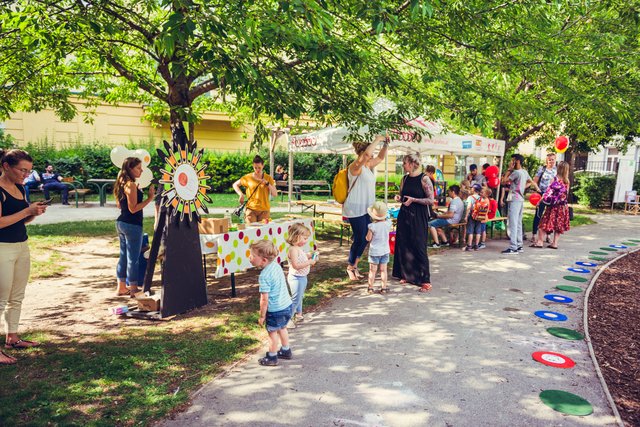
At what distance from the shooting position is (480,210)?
9.38 metres

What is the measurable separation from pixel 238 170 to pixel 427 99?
679 inches

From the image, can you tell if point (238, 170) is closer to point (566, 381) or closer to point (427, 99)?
point (427, 99)

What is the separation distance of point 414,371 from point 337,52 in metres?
3.41

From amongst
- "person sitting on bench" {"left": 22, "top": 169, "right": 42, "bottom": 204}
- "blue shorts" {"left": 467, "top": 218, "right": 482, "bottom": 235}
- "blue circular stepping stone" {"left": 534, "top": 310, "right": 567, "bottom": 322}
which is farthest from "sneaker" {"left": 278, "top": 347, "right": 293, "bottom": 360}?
"person sitting on bench" {"left": 22, "top": 169, "right": 42, "bottom": 204}

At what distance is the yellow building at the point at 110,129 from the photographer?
775 inches

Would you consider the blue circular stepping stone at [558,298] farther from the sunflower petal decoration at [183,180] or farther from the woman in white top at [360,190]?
the sunflower petal decoration at [183,180]

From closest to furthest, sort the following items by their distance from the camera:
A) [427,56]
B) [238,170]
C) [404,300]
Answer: [404,300] < [427,56] < [238,170]

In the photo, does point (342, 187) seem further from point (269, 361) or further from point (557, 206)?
point (557, 206)

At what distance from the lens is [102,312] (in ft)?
18.0

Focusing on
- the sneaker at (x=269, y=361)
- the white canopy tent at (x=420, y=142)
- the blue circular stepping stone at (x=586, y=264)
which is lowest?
the sneaker at (x=269, y=361)

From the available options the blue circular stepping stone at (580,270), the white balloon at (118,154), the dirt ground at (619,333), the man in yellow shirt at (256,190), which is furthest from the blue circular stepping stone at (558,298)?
the white balloon at (118,154)

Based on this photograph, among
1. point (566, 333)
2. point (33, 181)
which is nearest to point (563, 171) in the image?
point (566, 333)

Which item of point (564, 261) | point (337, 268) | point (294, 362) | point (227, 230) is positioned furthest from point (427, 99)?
point (294, 362)

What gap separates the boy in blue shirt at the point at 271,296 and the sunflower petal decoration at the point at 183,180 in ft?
5.62
